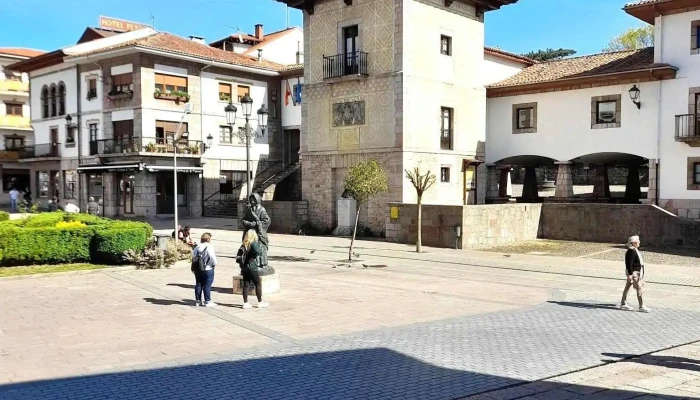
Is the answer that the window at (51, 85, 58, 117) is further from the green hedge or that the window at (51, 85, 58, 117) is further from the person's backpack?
the person's backpack

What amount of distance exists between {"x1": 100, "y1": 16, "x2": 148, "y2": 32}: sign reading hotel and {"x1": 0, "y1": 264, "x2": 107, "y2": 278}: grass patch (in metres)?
33.0

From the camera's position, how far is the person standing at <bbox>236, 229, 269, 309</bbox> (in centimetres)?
1107

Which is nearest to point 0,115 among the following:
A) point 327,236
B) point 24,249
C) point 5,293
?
point 327,236

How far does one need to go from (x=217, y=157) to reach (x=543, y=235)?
21044mm

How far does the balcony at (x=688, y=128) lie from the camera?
2405 centimetres

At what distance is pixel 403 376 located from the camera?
283 inches

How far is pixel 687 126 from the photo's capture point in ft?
79.9

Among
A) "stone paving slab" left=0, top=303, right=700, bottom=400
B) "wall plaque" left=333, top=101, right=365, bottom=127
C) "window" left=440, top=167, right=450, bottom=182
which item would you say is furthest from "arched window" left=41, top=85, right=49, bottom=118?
"stone paving slab" left=0, top=303, right=700, bottom=400

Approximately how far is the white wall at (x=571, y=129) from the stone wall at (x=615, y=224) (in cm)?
367

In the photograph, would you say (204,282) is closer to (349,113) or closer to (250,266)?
(250,266)

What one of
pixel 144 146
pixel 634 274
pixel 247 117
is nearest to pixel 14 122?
pixel 144 146

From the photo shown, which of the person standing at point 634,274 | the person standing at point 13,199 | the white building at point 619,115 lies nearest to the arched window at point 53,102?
the person standing at point 13,199

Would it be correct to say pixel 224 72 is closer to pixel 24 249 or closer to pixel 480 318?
pixel 24 249

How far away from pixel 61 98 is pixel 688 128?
37.0 meters
